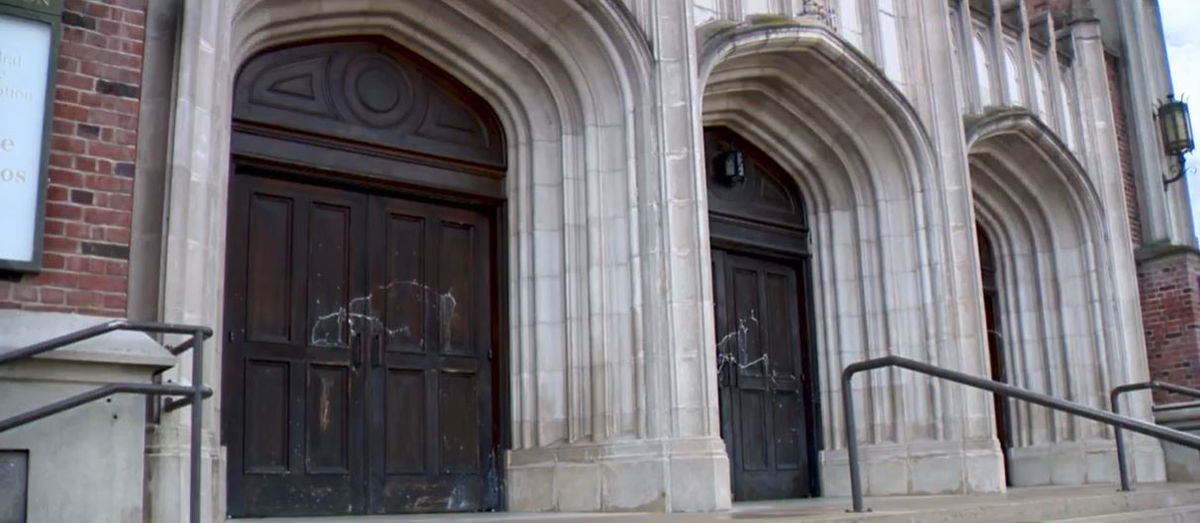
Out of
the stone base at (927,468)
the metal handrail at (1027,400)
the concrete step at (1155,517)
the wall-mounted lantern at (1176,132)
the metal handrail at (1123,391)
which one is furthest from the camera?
the wall-mounted lantern at (1176,132)

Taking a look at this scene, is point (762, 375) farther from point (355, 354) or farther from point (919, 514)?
point (919, 514)

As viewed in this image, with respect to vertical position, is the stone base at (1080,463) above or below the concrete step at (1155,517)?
above

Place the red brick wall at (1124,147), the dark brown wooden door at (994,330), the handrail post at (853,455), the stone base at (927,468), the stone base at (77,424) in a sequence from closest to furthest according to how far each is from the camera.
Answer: the stone base at (77,424), the handrail post at (853,455), the stone base at (927,468), the dark brown wooden door at (994,330), the red brick wall at (1124,147)

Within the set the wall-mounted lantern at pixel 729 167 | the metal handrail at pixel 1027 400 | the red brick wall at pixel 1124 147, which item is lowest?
the metal handrail at pixel 1027 400

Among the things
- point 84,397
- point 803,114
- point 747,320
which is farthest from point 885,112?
point 84,397

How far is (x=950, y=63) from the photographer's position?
10.4 m

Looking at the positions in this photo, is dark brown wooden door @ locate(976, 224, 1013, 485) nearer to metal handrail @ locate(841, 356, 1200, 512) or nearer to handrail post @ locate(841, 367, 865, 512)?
metal handrail @ locate(841, 356, 1200, 512)

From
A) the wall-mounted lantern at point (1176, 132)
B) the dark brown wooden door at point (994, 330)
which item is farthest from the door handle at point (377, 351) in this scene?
the wall-mounted lantern at point (1176, 132)

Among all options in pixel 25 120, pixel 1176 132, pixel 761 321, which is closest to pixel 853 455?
pixel 761 321

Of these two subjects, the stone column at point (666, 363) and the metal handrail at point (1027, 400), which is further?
the stone column at point (666, 363)

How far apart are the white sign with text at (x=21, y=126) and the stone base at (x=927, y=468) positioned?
675cm

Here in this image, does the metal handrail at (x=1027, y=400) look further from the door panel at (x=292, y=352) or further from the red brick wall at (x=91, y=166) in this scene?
the red brick wall at (x=91, y=166)

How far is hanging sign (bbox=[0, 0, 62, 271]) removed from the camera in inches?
207

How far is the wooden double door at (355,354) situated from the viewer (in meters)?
7.35
